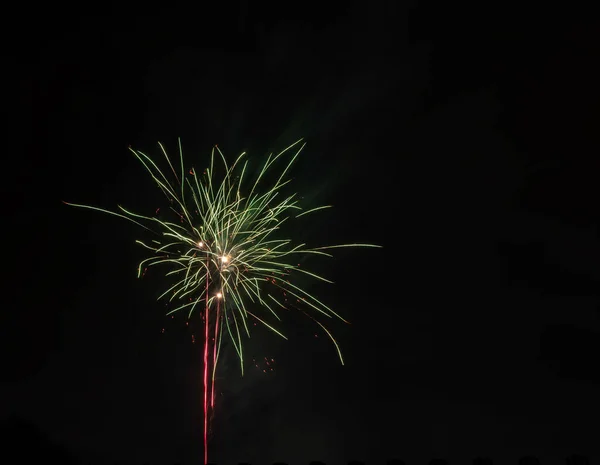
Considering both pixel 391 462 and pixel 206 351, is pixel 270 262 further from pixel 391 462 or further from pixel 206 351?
pixel 391 462

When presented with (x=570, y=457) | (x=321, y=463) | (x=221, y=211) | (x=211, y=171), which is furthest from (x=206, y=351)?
(x=570, y=457)

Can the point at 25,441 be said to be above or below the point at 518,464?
above

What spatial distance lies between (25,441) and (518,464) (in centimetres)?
1916

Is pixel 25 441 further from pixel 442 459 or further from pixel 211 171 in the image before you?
pixel 442 459

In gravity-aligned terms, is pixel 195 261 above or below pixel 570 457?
above

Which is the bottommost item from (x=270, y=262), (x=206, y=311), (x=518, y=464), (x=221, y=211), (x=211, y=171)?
(x=518, y=464)

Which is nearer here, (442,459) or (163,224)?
(442,459)

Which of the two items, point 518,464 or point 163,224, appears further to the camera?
Answer: point 163,224

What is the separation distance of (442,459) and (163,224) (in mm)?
7440

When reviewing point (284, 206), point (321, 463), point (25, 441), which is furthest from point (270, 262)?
point (25, 441)

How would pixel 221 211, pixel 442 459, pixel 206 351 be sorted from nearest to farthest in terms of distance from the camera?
pixel 442 459 < pixel 206 351 < pixel 221 211

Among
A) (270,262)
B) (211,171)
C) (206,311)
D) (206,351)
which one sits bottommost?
(206,351)

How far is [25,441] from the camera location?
2023 centimetres

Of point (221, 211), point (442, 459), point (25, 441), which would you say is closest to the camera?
point (442, 459)
